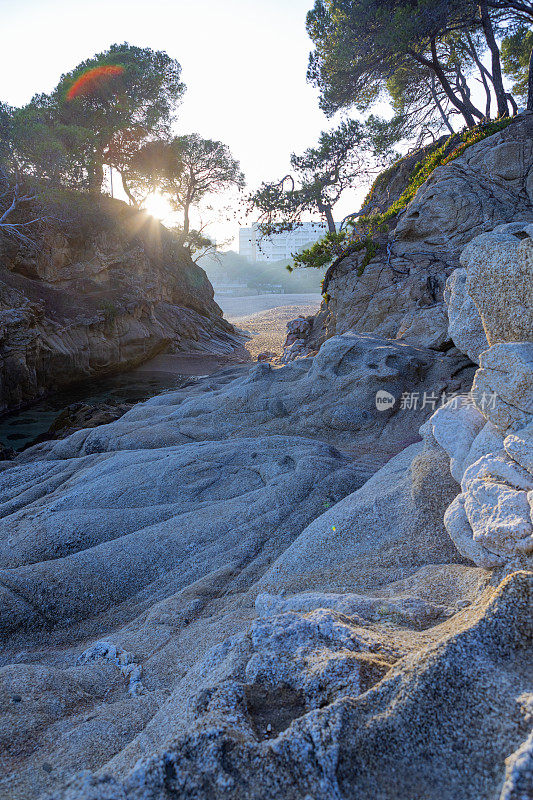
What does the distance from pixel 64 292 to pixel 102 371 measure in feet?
10.6

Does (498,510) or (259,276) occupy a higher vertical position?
(259,276)

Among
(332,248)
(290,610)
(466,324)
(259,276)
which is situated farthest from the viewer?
(259,276)

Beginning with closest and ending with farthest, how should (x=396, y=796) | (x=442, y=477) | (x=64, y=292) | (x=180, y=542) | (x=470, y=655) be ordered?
(x=396, y=796)
(x=470, y=655)
(x=442, y=477)
(x=180, y=542)
(x=64, y=292)

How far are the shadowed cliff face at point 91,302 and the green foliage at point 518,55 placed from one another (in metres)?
16.9

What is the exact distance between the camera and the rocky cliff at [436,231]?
34.7 ft

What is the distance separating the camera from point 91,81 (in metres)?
21.7

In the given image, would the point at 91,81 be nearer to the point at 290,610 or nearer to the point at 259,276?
the point at 290,610

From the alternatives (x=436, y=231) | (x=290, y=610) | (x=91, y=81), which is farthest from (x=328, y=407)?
(x=91, y=81)

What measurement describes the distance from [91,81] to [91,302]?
12060mm

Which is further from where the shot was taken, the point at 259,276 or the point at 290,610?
the point at 259,276

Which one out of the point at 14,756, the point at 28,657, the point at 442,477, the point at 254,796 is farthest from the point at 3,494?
the point at 254,796

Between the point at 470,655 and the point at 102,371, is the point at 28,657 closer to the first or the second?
the point at 470,655

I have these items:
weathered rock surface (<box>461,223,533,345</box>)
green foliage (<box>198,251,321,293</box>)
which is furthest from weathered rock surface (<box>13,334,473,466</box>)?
green foliage (<box>198,251,321,293</box>)

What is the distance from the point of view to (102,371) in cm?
1752
